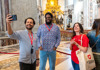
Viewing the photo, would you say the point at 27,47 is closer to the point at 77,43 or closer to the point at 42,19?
the point at 77,43

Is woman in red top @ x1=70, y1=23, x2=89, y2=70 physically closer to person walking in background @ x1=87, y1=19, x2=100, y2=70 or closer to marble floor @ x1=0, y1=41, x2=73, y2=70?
person walking in background @ x1=87, y1=19, x2=100, y2=70

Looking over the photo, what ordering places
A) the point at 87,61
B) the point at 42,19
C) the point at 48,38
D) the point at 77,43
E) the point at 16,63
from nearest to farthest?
the point at 87,61 → the point at 77,43 → the point at 48,38 → the point at 16,63 → the point at 42,19

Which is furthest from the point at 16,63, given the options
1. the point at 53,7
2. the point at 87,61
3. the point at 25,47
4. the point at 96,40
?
the point at 53,7

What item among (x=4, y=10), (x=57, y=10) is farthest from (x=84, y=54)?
(x=57, y=10)

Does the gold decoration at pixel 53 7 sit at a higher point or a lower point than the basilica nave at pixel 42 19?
higher

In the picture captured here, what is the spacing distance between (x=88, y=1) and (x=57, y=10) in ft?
39.7

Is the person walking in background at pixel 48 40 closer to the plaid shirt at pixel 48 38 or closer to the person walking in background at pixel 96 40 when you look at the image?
the plaid shirt at pixel 48 38

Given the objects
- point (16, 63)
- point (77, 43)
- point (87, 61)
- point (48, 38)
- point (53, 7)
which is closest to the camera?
point (87, 61)

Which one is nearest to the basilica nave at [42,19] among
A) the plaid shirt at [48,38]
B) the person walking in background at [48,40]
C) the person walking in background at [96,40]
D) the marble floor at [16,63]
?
the marble floor at [16,63]

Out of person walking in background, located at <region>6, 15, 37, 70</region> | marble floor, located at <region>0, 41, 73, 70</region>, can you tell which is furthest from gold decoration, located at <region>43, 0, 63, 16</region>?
person walking in background, located at <region>6, 15, 37, 70</region>

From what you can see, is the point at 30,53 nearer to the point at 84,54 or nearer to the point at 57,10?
the point at 84,54

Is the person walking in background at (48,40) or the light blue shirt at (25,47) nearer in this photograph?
the light blue shirt at (25,47)

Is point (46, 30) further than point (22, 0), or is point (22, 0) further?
point (22, 0)

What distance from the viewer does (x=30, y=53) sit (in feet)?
5.28
